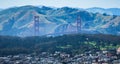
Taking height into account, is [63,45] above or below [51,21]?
above

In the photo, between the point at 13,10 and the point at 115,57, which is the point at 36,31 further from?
the point at 115,57

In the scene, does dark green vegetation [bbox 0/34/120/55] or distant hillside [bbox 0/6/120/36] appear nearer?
dark green vegetation [bbox 0/34/120/55]

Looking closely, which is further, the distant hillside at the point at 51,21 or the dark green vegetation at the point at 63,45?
the distant hillside at the point at 51,21

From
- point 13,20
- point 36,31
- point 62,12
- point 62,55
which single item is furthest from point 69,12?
point 62,55

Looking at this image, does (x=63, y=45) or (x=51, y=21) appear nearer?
(x=63, y=45)
